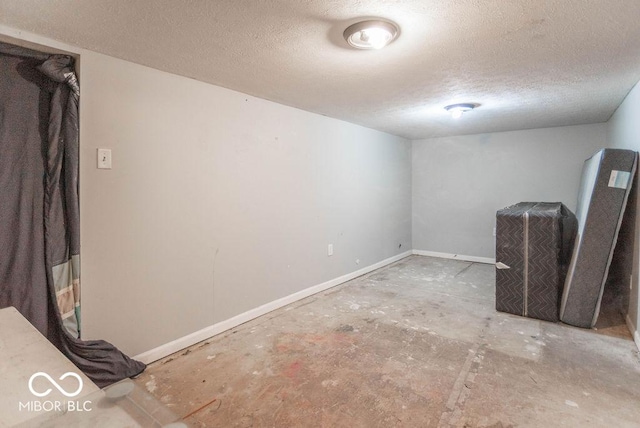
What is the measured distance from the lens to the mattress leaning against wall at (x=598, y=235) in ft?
8.61

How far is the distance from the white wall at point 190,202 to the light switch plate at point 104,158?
33 mm

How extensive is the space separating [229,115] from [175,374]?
197cm

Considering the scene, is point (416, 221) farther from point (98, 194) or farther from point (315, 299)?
point (98, 194)

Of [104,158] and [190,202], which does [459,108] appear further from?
[104,158]

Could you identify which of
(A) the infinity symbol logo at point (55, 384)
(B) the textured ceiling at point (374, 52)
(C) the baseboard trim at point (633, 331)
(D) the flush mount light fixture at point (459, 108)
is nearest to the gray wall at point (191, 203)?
(B) the textured ceiling at point (374, 52)

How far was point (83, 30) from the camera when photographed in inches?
65.7

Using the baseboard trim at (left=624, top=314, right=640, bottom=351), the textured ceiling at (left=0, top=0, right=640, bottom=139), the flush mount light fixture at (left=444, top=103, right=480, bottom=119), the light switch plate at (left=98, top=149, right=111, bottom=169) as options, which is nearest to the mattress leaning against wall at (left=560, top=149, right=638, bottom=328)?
the baseboard trim at (left=624, top=314, right=640, bottom=351)

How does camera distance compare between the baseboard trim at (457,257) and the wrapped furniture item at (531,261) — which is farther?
the baseboard trim at (457,257)

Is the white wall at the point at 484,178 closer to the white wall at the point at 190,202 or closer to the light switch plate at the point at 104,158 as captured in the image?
the white wall at the point at 190,202

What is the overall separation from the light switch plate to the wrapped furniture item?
132 inches

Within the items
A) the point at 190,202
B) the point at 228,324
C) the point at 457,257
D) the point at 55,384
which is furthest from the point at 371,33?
the point at 457,257

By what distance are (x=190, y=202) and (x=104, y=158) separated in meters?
0.63

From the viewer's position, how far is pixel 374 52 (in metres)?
1.96

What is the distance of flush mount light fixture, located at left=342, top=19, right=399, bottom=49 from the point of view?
5.28 feet
